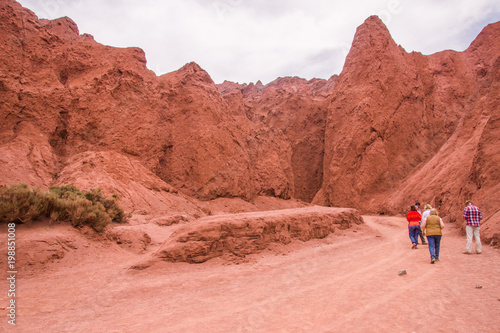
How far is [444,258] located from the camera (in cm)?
759

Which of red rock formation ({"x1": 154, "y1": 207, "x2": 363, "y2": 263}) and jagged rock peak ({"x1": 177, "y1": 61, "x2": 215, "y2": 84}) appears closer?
red rock formation ({"x1": 154, "y1": 207, "x2": 363, "y2": 263})

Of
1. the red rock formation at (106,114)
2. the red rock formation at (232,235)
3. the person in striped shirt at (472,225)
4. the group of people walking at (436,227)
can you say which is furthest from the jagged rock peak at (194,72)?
the person in striped shirt at (472,225)

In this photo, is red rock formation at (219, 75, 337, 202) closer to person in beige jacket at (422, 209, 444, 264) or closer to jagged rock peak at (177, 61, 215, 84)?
jagged rock peak at (177, 61, 215, 84)

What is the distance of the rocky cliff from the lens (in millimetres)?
16219

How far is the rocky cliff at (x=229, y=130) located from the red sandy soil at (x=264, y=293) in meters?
4.62

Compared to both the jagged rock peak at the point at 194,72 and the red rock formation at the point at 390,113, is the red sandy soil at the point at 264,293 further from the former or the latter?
the jagged rock peak at the point at 194,72

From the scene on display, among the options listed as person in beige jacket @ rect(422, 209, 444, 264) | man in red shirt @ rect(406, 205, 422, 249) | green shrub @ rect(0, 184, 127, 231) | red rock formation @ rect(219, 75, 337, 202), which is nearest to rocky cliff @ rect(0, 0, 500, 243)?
red rock formation @ rect(219, 75, 337, 202)

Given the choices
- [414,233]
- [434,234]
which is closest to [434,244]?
[434,234]

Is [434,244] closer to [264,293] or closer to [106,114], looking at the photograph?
[264,293]

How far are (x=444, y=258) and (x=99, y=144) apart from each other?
18.2 metres

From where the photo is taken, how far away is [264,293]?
5375 mm

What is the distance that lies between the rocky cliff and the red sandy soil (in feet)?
15.2

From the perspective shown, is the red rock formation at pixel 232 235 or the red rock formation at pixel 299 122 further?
the red rock formation at pixel 299 122

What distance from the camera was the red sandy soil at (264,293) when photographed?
13.0ft
